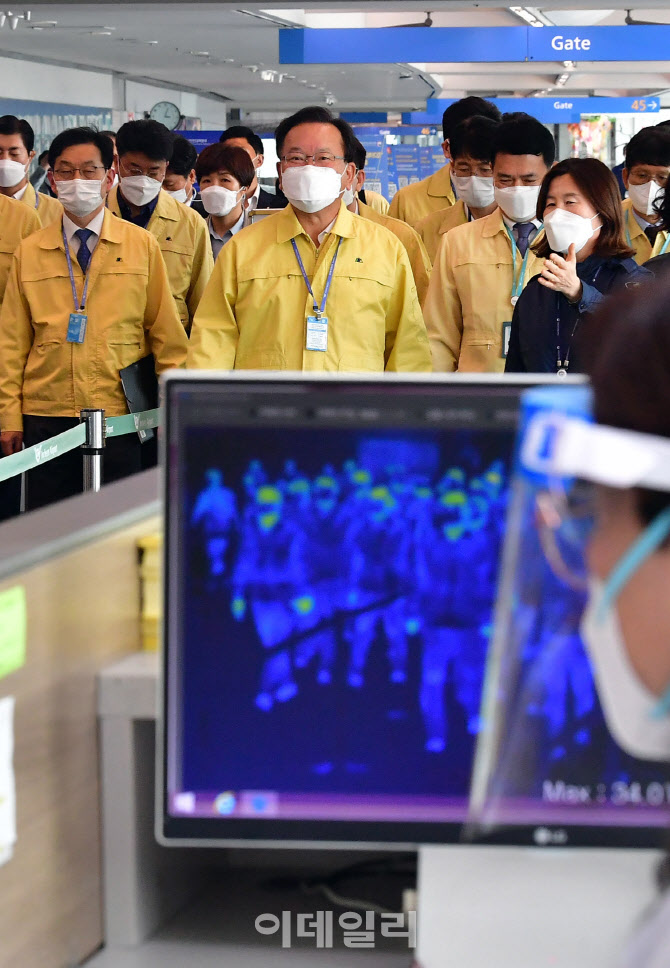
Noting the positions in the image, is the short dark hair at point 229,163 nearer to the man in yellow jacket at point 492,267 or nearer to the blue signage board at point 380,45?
the man in yellow jacket at point 492,267

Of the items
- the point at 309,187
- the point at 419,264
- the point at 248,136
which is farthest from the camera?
the point at 248,136

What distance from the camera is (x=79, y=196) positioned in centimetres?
525

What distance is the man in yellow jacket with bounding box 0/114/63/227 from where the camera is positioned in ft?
25.1

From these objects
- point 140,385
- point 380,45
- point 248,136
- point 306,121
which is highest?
point 380,45

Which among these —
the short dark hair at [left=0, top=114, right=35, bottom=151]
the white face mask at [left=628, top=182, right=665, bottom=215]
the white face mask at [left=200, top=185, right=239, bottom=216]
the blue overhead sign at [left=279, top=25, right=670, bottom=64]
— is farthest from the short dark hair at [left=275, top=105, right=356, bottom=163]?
the blue overhead sign at [left=279, top=25, right=670, bottom=64]

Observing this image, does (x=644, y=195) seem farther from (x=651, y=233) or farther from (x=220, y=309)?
(x=220, y=309)

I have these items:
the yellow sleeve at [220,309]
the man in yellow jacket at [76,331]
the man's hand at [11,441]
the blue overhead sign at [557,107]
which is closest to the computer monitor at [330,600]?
the yellow sleeve at [220,309]

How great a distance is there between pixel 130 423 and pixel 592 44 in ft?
33.0

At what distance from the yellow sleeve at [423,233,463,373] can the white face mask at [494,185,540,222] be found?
27 cm

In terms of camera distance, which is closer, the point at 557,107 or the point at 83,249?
the point at 83,249

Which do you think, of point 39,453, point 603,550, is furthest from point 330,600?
point 39,453

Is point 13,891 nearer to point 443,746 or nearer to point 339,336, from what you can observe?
point 443,746

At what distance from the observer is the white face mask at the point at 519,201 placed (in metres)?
4.98

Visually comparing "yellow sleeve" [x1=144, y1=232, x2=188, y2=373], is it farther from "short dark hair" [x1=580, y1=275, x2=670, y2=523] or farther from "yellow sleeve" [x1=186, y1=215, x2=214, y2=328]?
"short dark hair" [x1=580, y1=275, x2=670, y2=523]
